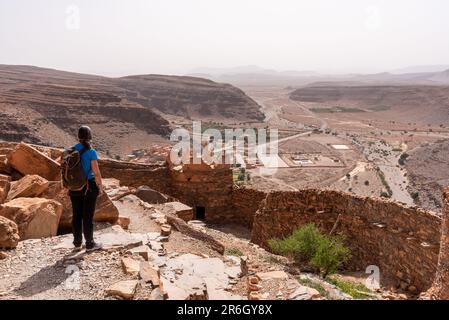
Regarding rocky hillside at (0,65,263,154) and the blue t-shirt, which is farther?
rocky hillside at (0,65,263,154)

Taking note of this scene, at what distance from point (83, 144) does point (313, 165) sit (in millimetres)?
48216

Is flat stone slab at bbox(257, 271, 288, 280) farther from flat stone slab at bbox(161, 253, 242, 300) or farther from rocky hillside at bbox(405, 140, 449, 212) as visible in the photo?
rocky hillside at bbox(405, 140, 449, 212)

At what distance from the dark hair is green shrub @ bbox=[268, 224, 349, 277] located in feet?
15.2

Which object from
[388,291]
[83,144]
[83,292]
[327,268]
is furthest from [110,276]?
[388,291]

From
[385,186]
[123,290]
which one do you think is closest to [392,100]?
[385,186]

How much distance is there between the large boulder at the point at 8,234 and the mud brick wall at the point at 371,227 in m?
7.32

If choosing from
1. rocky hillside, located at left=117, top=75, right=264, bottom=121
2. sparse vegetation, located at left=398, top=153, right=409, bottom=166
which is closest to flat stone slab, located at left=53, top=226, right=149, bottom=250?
sparse vegetation, located at left=398, top=153, right=409, bottom=166

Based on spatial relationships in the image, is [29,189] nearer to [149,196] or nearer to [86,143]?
[86,143]

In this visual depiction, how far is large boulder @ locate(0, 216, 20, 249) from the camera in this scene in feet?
17.9

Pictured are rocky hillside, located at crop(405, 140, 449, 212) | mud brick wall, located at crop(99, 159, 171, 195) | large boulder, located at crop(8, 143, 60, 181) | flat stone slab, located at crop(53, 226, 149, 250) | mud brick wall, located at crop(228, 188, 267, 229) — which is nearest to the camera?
flat stone slab, located at crop(53, 226, 149, 250)

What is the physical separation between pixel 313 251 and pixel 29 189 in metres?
5.40

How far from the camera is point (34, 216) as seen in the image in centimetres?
618

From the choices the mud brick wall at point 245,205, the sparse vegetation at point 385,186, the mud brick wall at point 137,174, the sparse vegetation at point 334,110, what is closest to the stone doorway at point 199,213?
the mud brick wall at point 245,205

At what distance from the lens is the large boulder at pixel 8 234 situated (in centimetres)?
545
